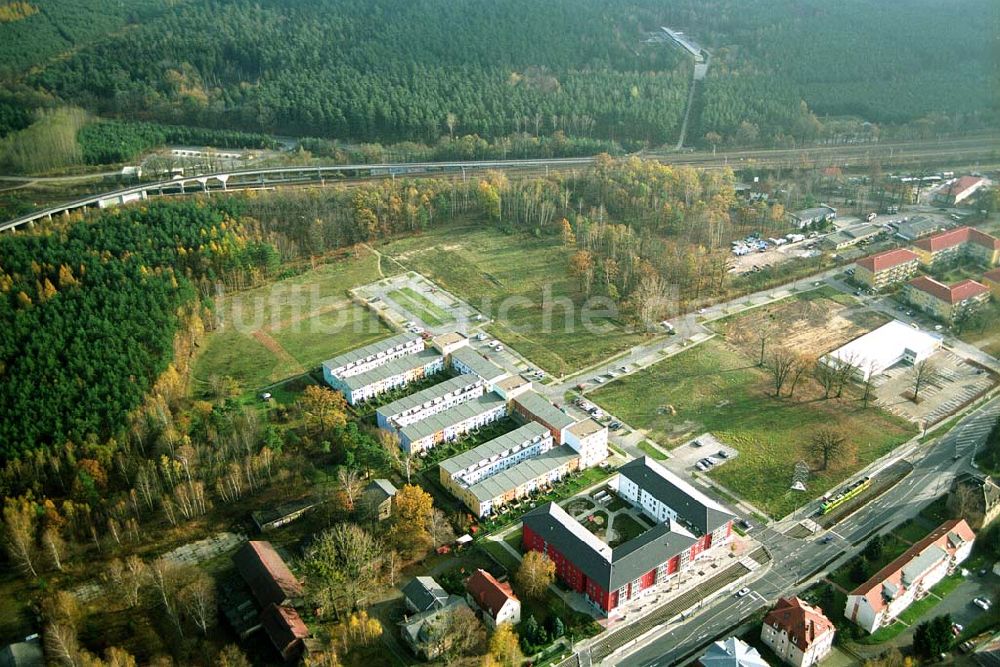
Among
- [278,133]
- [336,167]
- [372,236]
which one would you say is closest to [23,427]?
[372,236]

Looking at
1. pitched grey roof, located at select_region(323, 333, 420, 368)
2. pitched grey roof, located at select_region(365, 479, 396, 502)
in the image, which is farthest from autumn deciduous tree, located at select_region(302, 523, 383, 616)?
pitched grey roof, located at select_region(323, 333, 420, 368)

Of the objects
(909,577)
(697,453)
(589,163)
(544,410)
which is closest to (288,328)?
(544,410)

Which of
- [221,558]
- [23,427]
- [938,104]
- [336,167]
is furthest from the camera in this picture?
[938,104]

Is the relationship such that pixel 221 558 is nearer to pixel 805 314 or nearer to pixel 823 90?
pixel 805 314

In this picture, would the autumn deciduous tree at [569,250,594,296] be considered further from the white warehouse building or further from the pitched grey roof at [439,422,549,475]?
the pitched grey roof at [439,422,549,475]

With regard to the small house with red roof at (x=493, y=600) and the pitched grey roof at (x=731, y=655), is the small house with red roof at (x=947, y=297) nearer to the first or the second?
the pitched grey roof at (x=731, y=655)

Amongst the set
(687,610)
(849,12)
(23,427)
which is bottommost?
(687,610)

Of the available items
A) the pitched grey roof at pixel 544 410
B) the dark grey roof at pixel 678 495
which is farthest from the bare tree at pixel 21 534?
the dark grey roof at pixel 678 495
